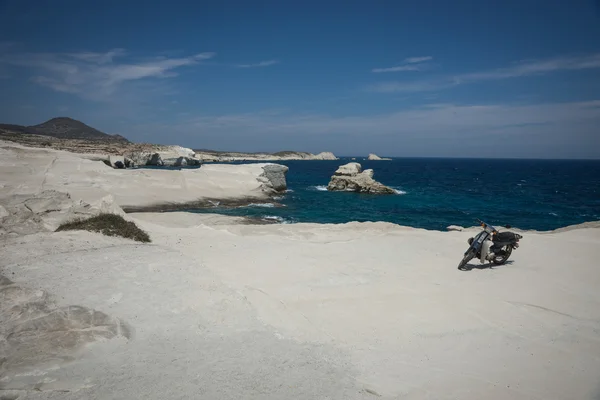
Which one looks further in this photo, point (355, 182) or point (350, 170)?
point (350, 170)

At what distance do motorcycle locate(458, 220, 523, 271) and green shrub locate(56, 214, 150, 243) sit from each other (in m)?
10.7

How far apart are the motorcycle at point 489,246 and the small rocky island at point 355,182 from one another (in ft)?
113

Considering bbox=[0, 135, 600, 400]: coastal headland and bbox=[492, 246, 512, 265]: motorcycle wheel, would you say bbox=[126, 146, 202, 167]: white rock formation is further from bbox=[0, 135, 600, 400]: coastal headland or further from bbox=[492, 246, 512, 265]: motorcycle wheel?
bbox=[492, 246, 512, 265]: motorcycle wheel

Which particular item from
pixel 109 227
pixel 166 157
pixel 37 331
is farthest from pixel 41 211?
pixel 166 157

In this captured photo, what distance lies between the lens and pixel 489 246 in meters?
10.5

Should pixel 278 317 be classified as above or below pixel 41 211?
below

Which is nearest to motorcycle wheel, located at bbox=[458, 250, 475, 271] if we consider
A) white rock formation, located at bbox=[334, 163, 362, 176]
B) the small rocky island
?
the small rocky island

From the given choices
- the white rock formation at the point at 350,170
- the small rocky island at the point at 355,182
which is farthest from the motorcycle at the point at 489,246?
the white rock formation at the point at 350,170

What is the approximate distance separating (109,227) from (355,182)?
37.7 meters

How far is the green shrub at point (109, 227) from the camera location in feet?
37.4

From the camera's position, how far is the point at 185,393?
4414mm

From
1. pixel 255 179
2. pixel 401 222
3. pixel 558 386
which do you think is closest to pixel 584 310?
pixel 558 386

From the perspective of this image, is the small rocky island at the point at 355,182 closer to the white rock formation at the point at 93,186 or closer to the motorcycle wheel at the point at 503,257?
the white rock formation at the point at 93,186

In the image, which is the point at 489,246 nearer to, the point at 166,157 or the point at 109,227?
the point at 109,227
